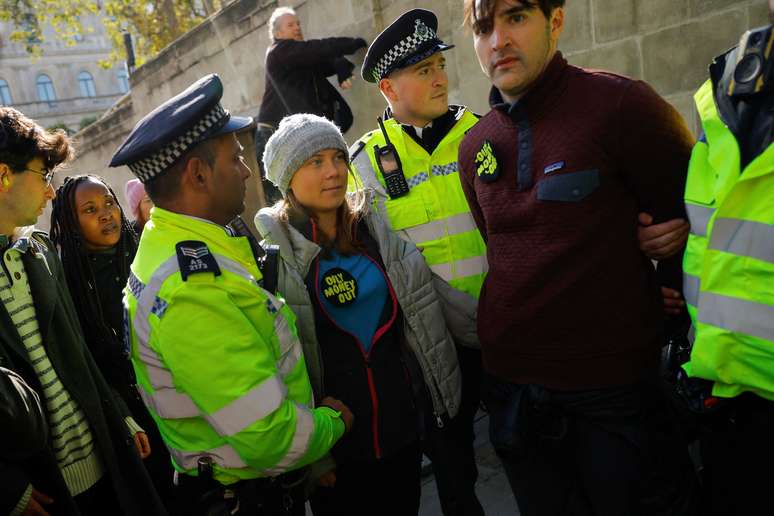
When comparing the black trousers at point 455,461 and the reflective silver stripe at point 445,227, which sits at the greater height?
the reflective silver stripe at point 445,227

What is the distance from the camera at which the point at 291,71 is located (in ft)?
16.1

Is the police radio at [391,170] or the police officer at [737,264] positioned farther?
the police radio at [391,170]

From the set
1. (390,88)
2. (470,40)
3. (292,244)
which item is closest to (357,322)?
(292,244)


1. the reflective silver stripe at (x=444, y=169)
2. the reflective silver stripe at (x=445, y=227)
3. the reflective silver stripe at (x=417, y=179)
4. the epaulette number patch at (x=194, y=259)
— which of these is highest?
the reflective silver stripe at (x=444, y=169)

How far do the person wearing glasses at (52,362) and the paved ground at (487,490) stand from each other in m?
1.51

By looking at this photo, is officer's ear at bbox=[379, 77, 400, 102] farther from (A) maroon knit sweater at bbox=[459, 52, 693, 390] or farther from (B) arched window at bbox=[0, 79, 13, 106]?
(B) arched window at bbox=[0, 79, 13, 106]

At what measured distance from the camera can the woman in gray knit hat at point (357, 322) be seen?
6.85ft

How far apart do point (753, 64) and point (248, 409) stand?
153 centimetres

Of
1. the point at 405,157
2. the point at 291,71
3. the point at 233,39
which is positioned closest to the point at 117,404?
the point at 405,157

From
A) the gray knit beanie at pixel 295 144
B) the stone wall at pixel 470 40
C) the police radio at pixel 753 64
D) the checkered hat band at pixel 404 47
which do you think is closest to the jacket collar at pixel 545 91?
the police radio at pixel 753 64

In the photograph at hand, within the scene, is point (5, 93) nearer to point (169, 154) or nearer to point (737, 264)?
point (169, 154)

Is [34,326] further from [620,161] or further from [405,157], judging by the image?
[620,161]

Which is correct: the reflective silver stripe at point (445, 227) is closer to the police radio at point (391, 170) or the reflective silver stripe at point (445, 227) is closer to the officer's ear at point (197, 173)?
the police radio at point (391, 170)

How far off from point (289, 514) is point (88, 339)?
1563mm
